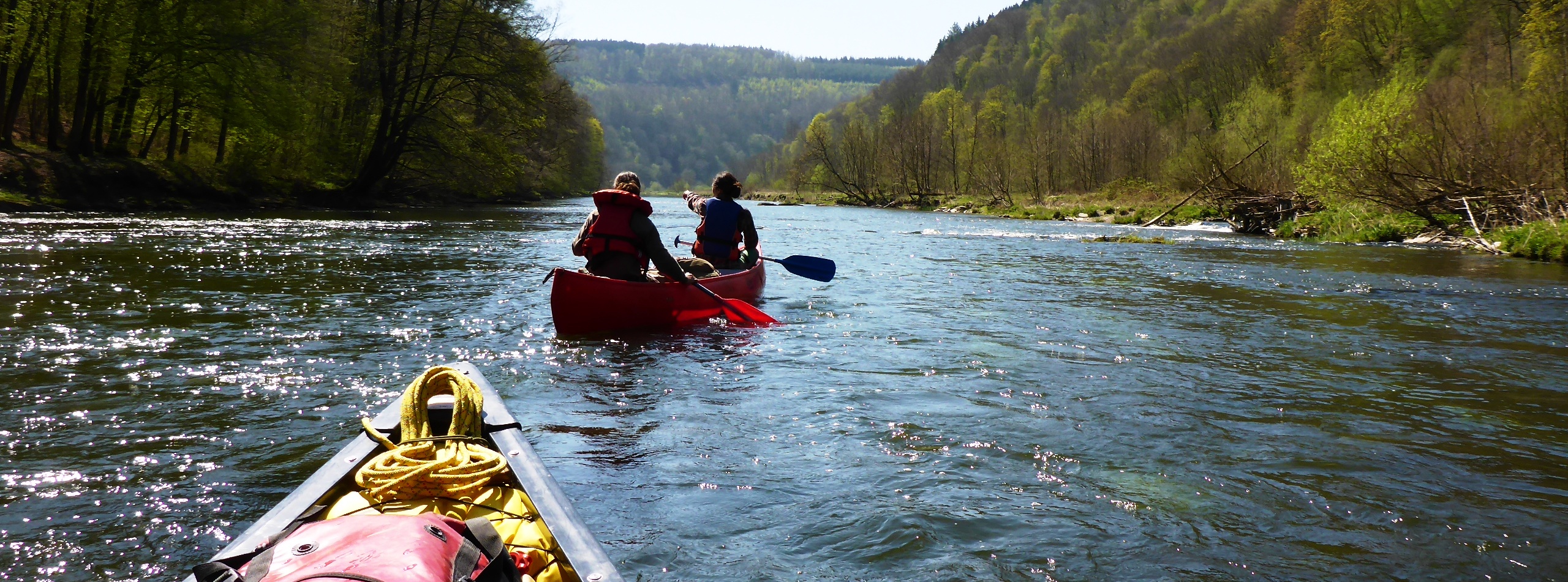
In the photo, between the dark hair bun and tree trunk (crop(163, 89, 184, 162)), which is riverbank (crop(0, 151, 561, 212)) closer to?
tree trunk (crop(163, 89, 184, 162))

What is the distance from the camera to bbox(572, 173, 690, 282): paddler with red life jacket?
7742 millimetres

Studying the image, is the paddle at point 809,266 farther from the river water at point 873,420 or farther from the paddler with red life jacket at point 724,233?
the paddler with red life jacket at point 724,233

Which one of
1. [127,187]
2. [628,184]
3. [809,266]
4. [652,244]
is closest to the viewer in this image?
[652,244]

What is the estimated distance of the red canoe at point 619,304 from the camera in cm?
748

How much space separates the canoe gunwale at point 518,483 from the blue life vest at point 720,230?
21.6ft

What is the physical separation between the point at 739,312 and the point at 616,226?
147cm

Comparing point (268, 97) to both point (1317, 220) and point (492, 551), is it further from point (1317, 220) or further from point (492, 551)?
point (1317, 220)

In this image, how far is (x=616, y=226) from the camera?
7.82 metres

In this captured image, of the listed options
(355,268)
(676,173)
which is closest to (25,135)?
(355,268)

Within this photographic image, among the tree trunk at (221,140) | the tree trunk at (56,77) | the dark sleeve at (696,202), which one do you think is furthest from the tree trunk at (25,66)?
the dark sleeve at (696,202)

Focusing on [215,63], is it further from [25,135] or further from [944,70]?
[944,70]

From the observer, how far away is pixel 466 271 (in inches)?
505

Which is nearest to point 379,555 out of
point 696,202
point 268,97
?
point 696,202

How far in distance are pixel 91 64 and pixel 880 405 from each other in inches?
859
